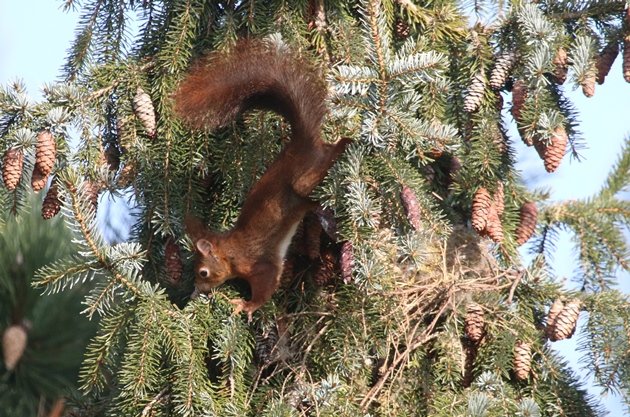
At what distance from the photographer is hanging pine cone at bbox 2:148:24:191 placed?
1859 millimetres

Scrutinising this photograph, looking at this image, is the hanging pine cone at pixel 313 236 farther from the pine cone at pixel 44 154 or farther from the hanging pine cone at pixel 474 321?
the pine cone at pixel 44 154

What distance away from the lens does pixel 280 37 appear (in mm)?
2074

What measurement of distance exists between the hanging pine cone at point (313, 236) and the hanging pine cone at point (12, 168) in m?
0.59

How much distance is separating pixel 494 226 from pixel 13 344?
128cm

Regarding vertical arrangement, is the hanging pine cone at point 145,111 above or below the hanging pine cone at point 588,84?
below

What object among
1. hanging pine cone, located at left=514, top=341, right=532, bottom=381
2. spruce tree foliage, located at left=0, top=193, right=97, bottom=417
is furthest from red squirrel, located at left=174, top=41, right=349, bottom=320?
spruce tree foliage, located at left=0, top=193, right=97, bottom=417

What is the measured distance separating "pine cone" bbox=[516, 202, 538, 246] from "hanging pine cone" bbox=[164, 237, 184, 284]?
2.26ft

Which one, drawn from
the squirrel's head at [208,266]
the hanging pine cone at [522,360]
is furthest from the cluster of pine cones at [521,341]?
the squirrel's head at [208,266]

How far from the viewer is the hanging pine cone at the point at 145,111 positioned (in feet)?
6.79

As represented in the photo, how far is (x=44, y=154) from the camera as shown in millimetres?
1855

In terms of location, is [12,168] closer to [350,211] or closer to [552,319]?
[350,211]

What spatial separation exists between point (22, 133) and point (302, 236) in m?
0.62

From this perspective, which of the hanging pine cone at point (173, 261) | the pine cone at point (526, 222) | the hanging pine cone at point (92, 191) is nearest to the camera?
the hanging pine cone at point (92, 191)

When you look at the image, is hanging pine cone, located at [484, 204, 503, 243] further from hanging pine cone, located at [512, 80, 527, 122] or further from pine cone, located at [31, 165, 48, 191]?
pine cone, located at [31, 165, 48, 191]
